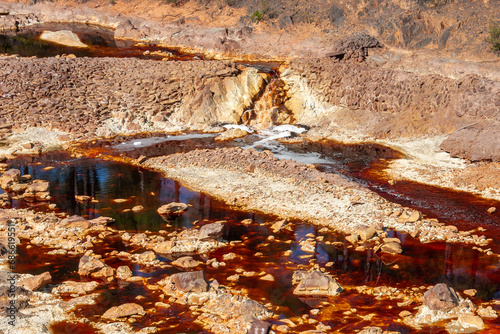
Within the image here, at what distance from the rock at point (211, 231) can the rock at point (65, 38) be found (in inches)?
905

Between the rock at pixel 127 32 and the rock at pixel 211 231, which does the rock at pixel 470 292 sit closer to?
the rock at pixel 211 231

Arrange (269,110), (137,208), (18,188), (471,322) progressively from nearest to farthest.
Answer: (471,322)
(137,208)
(18,188)
(269,110)

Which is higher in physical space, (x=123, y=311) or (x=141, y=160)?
(x=141, y=160)

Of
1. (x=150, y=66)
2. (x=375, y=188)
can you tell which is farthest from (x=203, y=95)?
(x=375, y=188)

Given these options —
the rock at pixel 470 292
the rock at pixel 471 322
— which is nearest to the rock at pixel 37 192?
the rock at pixel 470 292

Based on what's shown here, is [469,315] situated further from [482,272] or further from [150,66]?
[150,66]

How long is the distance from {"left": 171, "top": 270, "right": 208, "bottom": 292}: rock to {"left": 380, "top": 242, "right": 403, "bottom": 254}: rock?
4.37m

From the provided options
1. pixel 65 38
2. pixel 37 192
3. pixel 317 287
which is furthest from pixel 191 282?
pixel 65 38

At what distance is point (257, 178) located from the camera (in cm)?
1655

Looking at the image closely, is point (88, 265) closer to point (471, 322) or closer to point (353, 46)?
point (471, 322)

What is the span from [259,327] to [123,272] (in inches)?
134

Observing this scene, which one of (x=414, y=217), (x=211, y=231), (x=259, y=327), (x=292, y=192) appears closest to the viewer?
(x=259, y=327)

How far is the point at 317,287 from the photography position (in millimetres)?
10445

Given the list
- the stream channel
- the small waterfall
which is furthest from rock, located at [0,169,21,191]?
the small waterfall
